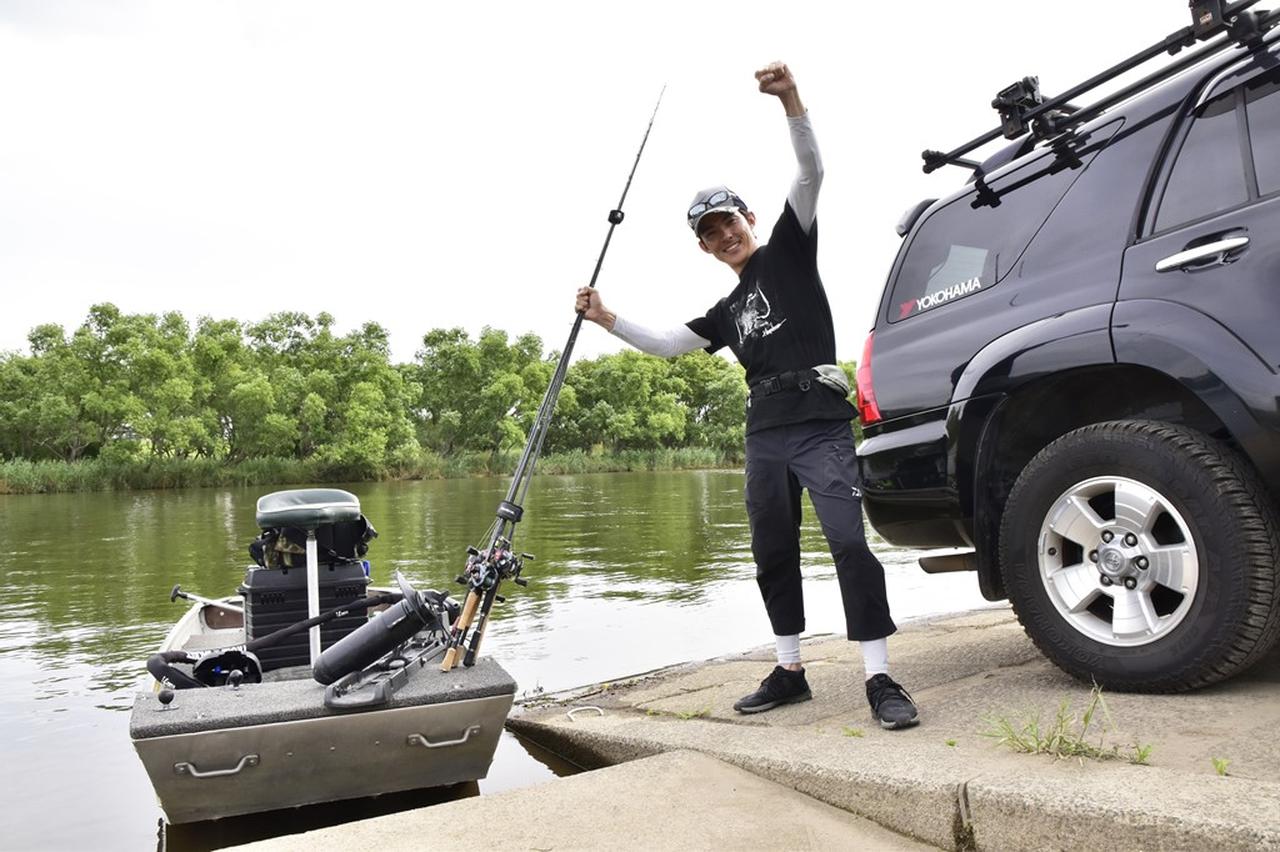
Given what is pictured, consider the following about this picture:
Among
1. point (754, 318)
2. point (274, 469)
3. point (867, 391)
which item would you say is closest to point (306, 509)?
point (754, 318)

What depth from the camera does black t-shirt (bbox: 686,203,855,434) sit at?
385 cm

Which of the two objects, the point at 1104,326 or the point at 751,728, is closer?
the point at 1104,326

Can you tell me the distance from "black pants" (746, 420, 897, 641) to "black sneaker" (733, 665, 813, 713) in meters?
0.18

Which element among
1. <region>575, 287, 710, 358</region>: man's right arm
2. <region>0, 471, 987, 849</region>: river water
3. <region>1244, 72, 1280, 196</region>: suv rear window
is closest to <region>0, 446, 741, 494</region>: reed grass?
<region>0, 471, 987, 849</region>: river water

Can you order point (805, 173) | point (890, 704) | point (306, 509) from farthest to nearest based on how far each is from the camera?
point (306, 509)
point (805, 173)
point (890, 704)

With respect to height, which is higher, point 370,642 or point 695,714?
point 370,642

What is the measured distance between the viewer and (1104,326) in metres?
3.29

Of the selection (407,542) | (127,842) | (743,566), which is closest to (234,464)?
(407,542)

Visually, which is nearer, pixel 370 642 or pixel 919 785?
pixel 919 785

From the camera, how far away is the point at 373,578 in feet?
36.0

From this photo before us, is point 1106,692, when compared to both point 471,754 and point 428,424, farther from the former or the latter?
point 428,424

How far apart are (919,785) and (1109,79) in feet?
8.32

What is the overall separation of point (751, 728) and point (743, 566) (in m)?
8.06

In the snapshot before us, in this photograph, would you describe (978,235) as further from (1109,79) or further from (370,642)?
(370,642)
